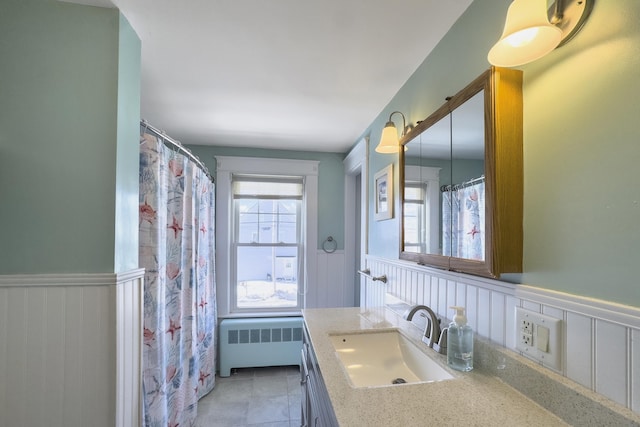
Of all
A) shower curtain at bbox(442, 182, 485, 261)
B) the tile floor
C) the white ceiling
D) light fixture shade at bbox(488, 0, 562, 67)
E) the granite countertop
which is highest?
the white ceiling

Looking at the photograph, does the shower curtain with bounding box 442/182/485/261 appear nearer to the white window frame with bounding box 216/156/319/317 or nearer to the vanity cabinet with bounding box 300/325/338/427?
the vanity cabinet with bounding box 300/325/338/427

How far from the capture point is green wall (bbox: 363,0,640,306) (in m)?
0.62

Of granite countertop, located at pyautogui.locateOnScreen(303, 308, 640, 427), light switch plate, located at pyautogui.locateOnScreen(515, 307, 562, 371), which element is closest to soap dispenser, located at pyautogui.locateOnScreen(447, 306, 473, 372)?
granite countertop, located at pyautogui.locateOnScreen(303, 308, 640, 427)

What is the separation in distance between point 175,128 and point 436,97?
2160 millimetres

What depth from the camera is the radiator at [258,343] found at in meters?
2.81

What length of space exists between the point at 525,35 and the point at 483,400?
37.8 inches

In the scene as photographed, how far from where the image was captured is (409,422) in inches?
27.9

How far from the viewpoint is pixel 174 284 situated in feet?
6.31

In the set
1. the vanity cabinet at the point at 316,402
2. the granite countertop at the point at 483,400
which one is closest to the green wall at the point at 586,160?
the granite countertop at the point at 483,400

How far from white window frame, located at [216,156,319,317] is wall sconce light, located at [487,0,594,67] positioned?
8.12 ft

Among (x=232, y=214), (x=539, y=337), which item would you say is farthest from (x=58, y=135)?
(x=232, y=214)

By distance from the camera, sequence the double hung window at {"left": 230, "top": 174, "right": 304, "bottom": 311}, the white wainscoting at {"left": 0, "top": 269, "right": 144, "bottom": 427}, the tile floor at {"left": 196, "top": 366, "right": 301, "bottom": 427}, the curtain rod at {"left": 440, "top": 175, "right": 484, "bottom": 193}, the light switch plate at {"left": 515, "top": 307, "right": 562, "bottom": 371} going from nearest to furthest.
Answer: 1. the light switch plate at {"left": 515, "top": 307, "right": 562, "bottom": 371}
2. the curtain rod at {"left": 440, "top": 175, "right": 484, "bottom": 193}
3. the white wainscoting at {"left": 0, "top": 269, "right": 144, "bottom": 427}
4. the tile floor at {"left": 196, "top": 366, "right": 301, "bottom": 427}
5. the double hung window at {"left": 230, "top": 174, "right": 304, "bottom": 311}

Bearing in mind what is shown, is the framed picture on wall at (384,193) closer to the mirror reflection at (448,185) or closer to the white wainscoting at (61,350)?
the mirror reflection at (448,185)

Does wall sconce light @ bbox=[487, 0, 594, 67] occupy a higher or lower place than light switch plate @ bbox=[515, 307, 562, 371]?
higher
